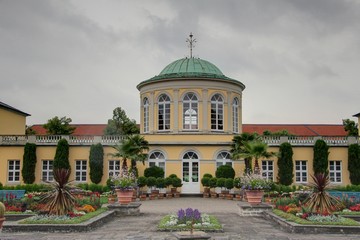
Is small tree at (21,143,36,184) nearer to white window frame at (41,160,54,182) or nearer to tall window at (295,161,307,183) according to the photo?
white window frame at (41,160,54,182)

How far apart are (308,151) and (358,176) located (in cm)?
373

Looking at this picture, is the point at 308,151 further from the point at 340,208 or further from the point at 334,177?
the point at 340,208

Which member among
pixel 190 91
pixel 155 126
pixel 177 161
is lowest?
pixel 177 161

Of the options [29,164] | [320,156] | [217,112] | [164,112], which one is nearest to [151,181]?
[164,112]

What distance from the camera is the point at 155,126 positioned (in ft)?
117

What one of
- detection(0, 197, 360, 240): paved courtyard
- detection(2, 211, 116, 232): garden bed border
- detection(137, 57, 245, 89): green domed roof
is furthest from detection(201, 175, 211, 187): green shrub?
detection(2, 211, 116, 232): garden bed border

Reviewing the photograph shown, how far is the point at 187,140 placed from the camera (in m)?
33.5

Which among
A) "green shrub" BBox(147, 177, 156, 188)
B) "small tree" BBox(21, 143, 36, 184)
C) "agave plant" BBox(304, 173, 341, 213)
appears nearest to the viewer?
"agave plant" BBox(304, 173, 341, 213)

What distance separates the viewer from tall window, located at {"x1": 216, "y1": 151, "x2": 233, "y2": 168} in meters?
33.2

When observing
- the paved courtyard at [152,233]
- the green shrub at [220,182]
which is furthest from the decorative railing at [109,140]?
the paved courtyard at [152,233]

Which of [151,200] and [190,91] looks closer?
[151,200]

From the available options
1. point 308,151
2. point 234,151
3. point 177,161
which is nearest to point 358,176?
point 308,151

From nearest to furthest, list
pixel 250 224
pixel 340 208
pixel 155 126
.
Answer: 1. pixel 250 224
2. pixel 340 208
3. pixel 155 126

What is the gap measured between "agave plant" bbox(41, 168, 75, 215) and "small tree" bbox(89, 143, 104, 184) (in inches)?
668
